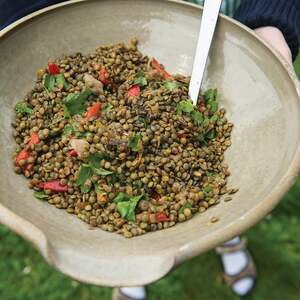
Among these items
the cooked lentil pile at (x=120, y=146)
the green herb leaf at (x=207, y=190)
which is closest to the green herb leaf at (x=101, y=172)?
the cooked lentil pile at (x=120, y=146)

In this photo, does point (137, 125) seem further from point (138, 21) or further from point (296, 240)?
point (296, 240)

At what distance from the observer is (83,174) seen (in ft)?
5.44

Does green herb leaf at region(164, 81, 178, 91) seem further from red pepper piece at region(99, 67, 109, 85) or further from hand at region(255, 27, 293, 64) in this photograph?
hand at region(255, 27, 293, 64)

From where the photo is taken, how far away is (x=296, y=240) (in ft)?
9.32

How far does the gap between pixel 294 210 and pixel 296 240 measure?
0.19 meters

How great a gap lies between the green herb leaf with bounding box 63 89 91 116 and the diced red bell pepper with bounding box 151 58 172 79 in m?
0.32

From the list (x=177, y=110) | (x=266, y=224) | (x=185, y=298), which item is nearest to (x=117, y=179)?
(x=177, y=110)

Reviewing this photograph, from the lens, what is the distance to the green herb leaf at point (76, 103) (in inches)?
72.0

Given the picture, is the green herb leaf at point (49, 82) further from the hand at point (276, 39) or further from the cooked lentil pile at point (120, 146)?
the hand at point (276, 39)

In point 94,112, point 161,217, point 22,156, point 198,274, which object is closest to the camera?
point 161,217

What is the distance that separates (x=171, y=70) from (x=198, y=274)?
1319 mm

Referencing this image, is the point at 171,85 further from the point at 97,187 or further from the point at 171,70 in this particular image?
the point at 97,187

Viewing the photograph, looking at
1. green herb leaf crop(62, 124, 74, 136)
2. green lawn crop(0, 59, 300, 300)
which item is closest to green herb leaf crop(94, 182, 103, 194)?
green herb leaf crop(62, 124, 74, 136)

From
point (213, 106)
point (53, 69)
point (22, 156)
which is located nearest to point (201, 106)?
point (213, 106)
